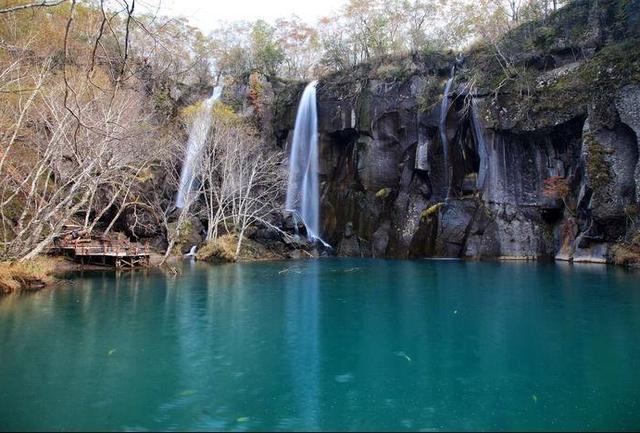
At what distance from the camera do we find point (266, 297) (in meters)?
16.0

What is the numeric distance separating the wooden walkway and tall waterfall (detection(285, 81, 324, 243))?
13665 millimetres

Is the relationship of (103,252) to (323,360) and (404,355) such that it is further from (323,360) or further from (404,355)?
(404,355)

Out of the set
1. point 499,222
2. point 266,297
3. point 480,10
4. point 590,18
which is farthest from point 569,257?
point 480,10

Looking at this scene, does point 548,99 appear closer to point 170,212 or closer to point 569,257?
point 569,257

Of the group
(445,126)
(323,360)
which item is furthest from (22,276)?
(445,126)

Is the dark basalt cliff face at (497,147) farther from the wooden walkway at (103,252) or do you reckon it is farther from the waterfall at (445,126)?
the wooden walkway at (103,252)

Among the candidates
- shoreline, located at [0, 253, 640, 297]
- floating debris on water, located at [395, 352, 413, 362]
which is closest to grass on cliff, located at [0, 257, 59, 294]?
shoreline, located at [0, 253, 640, 297]

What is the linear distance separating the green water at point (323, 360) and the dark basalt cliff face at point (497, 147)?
12609 mm

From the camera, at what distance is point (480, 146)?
32.4 meters

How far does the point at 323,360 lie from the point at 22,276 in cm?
1251

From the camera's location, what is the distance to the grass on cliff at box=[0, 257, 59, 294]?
16078 millimetres

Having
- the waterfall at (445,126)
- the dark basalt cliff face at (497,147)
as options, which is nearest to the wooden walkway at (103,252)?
the dark basalt cliff face at (497,147)

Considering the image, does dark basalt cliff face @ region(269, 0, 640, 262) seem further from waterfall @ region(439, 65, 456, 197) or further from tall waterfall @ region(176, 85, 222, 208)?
tall waterfall @ region(176, 85, 222, 208)

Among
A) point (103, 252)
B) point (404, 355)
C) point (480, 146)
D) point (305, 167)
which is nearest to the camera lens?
point (404, 355)
